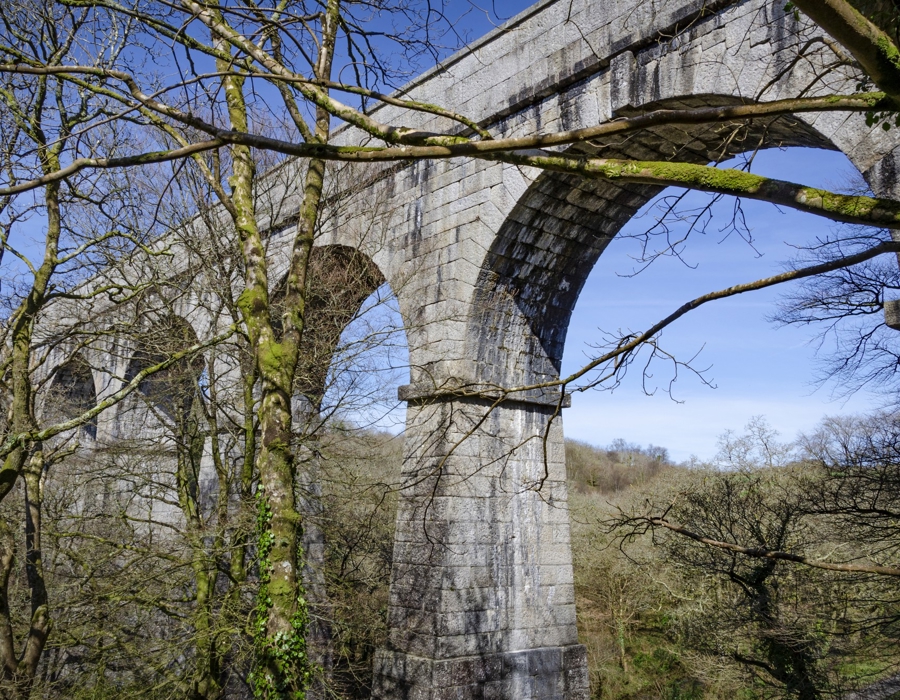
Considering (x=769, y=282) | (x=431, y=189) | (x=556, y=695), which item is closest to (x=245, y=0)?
(x=431, y=189)

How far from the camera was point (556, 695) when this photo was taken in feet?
20.3

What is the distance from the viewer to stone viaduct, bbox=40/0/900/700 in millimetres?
5570

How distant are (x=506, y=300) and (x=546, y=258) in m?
0.52

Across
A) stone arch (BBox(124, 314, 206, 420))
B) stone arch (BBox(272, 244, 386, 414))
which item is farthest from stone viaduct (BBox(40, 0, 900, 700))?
stone arch (BBox(124, 314, 206, 420))

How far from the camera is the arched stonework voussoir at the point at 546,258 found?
6.04 meters

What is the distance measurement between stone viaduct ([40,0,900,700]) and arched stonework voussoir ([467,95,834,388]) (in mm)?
16

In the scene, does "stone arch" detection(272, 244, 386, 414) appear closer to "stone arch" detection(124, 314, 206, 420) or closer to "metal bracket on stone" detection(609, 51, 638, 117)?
"stone arch" detection(124, 314, 206, 420)

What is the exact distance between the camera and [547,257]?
6.72 m

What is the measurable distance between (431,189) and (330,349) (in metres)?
1.65

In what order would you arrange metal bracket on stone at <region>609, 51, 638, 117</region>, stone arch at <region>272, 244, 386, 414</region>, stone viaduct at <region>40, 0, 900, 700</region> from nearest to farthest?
metal bracket on stone at <region>609, 51, 638, 117</region> → stone viaduct at <region>40, 0, 900, 700</region> → stone arch at <region>272, 244, 386, 414</region>

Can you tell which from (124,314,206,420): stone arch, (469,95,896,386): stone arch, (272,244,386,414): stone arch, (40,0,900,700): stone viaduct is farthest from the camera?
(272,244,386,414): stone arch

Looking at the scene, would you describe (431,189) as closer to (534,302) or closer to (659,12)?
(534,302)

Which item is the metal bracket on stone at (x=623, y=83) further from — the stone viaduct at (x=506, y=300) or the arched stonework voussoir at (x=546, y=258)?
the arched stonework voussoir at (x=546, y=258)

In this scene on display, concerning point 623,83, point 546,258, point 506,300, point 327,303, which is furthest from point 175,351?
point 623,83
